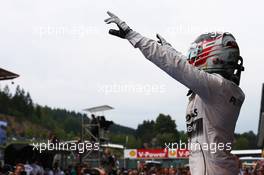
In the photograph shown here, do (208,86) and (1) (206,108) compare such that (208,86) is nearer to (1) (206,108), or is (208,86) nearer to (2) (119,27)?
(1) (206,108)

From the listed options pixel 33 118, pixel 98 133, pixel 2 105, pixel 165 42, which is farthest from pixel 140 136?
pixel 165 42

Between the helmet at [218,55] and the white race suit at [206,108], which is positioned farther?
the helmet at [218,55]

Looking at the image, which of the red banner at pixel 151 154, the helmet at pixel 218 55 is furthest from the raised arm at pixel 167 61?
the red banner at pixel 151 154

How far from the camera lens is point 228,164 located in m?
3.44

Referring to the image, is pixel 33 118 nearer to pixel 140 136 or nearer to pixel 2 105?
pixel 2 105

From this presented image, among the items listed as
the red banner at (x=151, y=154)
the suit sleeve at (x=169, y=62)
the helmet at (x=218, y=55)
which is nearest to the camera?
the suit sleeve at (x=169, y=62)

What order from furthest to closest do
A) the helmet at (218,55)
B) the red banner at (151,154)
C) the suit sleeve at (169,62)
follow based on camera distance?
the red banner at (151,154) < the helmet at (218,55) < the suit sleeve at (169,62)

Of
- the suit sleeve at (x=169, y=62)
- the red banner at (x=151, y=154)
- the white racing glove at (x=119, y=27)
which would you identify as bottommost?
the red banner at (x=151, y=154)

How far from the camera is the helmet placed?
3607mm

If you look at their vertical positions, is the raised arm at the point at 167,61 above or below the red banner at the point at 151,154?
above

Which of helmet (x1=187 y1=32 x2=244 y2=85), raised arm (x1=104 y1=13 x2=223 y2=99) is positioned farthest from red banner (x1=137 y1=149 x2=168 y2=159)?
raised arm (x1=104 y1=13 x2=223 y2=99)

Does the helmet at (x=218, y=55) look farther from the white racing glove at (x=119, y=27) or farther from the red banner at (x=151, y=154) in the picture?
the red banner at (x=151, y=154)

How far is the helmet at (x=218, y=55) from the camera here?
11.8 feet

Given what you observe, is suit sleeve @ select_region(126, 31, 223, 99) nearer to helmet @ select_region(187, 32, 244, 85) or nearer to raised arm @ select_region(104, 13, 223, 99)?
raised arm @ select_region(104, 13, 223, 99)
